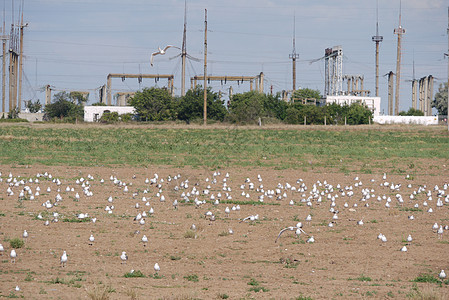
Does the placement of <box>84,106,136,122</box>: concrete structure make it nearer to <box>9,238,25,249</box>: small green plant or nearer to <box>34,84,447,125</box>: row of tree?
<box>34,84,447,125</box>: row of tree

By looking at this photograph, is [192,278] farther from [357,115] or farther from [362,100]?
[362,100]

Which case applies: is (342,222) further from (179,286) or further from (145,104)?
(145,104)

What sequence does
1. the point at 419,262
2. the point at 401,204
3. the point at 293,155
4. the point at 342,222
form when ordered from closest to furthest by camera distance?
the point at 419,262
the point at 342,222
the point at 401,204
the point at 293,155

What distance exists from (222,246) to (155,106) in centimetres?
8470

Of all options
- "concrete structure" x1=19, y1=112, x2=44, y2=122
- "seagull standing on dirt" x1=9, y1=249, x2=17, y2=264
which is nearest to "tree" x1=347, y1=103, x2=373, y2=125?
"concrete structure" x1=19, y1=112, x2=44, y2=122

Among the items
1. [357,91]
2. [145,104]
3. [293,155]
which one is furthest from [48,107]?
[293,155]

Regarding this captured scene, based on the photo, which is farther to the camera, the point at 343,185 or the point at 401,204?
the point at 343,185

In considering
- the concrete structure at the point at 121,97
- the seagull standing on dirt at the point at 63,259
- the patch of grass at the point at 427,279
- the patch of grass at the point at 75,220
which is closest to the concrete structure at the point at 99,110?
the concrete structure at the point at 121,97

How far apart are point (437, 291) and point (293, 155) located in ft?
93.3

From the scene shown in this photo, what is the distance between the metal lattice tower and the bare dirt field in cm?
9892

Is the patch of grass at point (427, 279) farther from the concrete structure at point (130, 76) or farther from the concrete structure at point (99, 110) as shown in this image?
the concrete structure at point (130, 76)

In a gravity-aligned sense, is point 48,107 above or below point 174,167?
above

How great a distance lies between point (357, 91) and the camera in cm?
14412

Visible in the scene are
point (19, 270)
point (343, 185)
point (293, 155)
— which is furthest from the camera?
point (293, 155)
